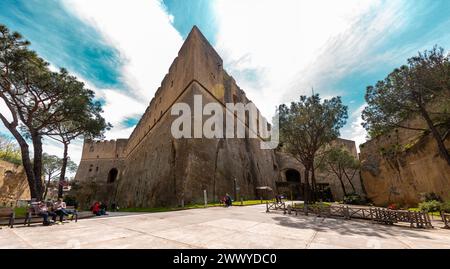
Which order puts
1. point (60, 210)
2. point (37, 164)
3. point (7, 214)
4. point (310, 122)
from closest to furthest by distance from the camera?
point (7, 214) < point (60, 210) < point (37, 164) < point (310, 122)

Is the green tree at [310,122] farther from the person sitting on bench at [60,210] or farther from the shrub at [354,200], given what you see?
the person sitting on bench at [60,210]

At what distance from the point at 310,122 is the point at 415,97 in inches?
290

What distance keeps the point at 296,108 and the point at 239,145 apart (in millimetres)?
9374

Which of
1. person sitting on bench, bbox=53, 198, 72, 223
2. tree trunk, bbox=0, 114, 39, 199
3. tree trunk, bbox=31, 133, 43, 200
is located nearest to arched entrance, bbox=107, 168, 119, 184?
tree trunk, bbox=31, 133, 43, 200

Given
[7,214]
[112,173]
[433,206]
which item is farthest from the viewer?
[112,173]

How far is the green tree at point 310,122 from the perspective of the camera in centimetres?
1688

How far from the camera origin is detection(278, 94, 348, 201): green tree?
16.9 metres

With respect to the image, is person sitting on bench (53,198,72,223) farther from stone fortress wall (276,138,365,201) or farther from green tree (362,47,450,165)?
stone fortress wall (276,138,365,201)

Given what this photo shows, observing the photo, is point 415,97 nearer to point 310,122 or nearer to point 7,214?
point 310,122

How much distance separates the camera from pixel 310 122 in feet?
56.8

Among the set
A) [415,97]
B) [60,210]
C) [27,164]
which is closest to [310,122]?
[415,97]

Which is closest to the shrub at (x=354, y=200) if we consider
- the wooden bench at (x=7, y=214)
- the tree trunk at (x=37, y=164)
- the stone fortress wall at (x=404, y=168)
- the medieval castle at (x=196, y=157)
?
→ the stone fortress wall at (x=404, y=168)
